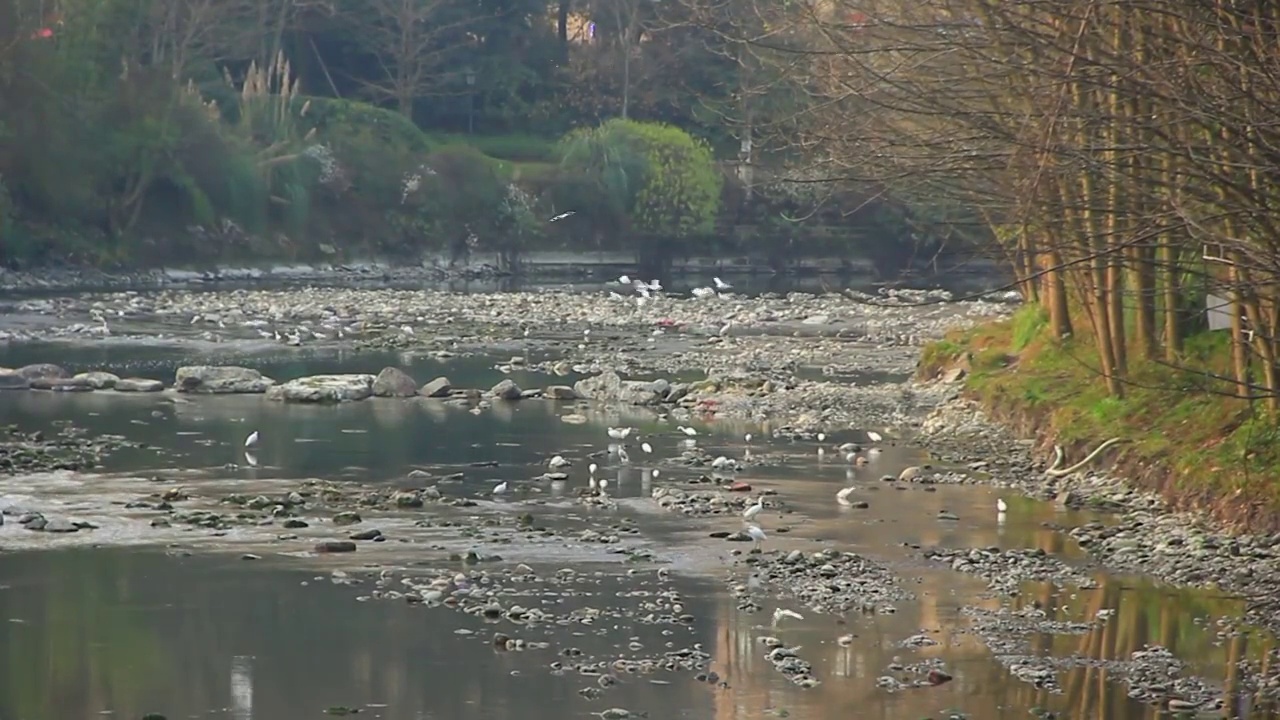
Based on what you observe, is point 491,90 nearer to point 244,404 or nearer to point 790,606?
point 244,404

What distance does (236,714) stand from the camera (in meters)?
11.2

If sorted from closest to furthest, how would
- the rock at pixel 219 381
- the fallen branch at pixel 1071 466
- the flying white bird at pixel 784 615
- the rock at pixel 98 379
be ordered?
the flying white bird at pixel 784 615 < the fallen branch at pixel 1071 466 < the rock at pixel 219 381 < the rock at pixel 98 379

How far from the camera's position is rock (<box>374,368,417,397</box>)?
29.5 m

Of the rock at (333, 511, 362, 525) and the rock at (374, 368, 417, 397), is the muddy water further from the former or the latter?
the rock at (374, 368, 417, 397)

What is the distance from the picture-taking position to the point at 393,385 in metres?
29.7

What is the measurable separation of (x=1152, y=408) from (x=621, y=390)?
10824 mm

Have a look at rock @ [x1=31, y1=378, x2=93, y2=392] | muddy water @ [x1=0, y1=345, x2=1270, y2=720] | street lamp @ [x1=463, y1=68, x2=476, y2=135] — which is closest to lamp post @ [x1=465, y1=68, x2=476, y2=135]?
street lamp @ [x1=463, y1=68, x2=476, y2=135]

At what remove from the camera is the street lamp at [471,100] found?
85.1 m

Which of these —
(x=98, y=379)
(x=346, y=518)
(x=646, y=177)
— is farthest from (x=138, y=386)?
(x=646, y=177)

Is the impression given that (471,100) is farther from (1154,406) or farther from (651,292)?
(1154,406)

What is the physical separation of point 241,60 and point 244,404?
5511cm

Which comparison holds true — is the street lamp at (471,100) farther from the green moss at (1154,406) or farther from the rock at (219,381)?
the green moss at (1154,406)

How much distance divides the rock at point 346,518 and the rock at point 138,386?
12.4 meters

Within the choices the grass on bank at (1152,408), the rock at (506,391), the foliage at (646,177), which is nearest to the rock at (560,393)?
the rock at (506,391)
